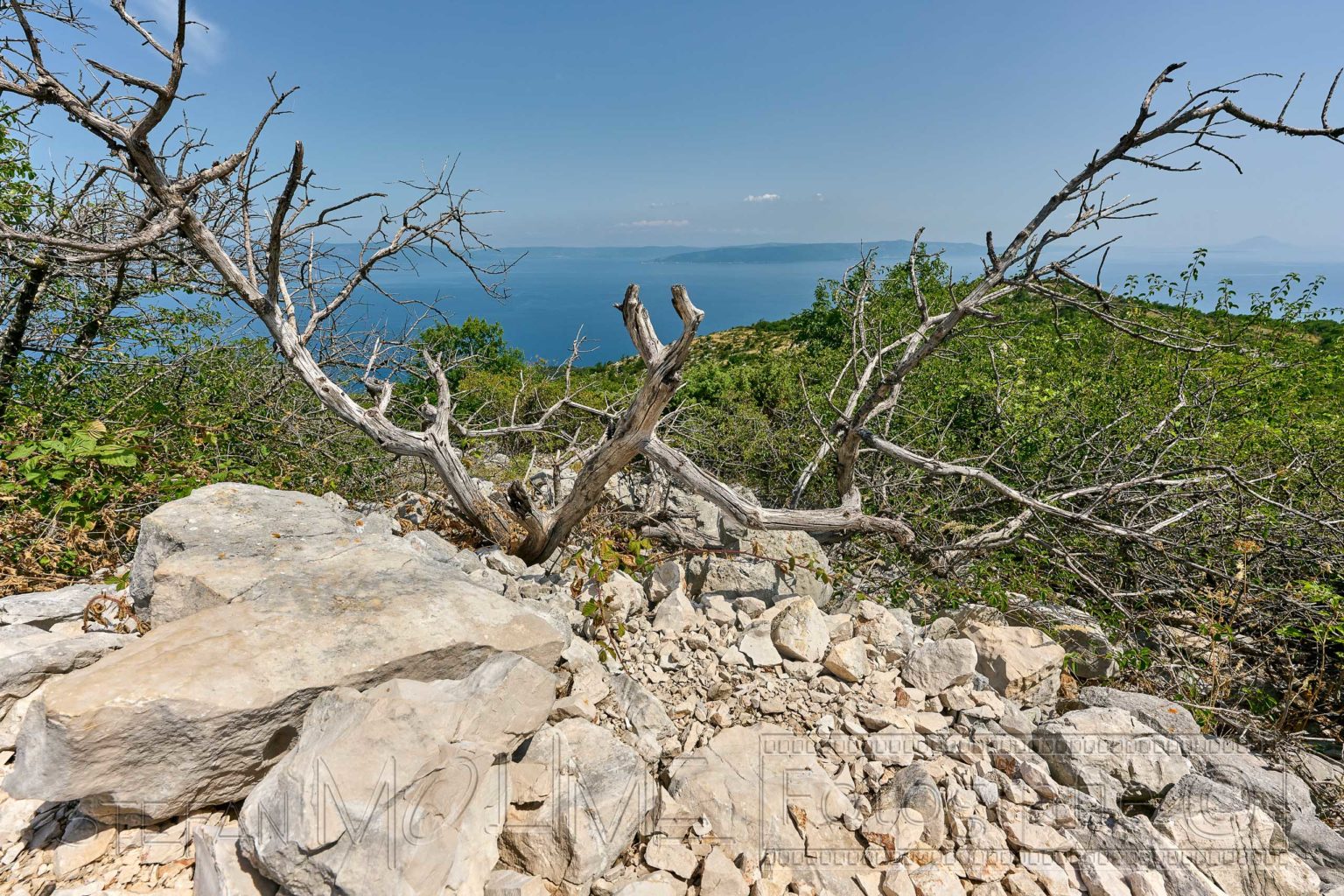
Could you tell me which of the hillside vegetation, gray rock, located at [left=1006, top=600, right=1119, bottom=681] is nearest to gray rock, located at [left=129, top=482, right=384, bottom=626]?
the hillside vegetation

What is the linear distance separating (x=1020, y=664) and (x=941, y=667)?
538 millimetres

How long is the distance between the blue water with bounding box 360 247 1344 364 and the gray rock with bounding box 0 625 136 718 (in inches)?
122

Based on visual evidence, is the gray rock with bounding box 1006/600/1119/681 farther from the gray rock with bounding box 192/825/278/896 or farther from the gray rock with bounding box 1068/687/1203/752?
the gray rock with bounding box 192/825/278/896

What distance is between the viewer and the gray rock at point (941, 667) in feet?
10.5

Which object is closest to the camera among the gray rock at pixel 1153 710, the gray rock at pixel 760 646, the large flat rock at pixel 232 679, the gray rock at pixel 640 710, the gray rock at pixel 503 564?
the large flat rock at pixel 232 679

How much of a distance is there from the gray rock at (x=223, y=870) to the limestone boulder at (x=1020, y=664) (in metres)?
3.45

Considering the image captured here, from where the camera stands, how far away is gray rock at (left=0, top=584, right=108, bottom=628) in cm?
318

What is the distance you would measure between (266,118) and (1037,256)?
5.73 metres

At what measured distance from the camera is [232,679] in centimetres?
210

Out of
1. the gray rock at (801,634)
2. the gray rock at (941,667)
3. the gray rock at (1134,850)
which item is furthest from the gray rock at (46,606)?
the gray rock at (1134,850)

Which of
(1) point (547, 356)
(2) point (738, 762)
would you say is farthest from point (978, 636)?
(1) point (547, 356)

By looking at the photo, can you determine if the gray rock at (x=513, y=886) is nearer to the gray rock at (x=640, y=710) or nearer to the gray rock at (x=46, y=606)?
the gray rock at (x=640, y=710)

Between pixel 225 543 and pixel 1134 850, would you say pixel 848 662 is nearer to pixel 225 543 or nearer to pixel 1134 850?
pixel 1134 850

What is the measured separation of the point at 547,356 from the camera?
31.0 feet
